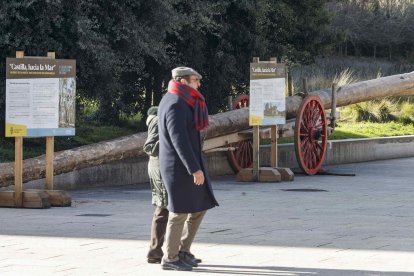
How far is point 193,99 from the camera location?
9336mm

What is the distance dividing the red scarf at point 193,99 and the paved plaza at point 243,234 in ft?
4.27

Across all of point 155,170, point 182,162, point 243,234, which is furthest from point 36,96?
point 182,162

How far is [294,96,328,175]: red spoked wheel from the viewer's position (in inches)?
790

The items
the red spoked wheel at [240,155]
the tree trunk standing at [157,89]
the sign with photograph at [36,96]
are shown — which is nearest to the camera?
the sign with photograph at [36,96]

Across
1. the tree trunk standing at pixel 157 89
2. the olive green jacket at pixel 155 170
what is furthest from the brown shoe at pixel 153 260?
the tree trunk standing at pixel 157 89

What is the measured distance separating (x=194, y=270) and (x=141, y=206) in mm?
5454

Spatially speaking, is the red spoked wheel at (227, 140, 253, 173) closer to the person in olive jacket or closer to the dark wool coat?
the person in olive jacket

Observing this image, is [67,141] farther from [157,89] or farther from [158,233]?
[158,233]

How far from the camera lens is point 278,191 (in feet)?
56.0

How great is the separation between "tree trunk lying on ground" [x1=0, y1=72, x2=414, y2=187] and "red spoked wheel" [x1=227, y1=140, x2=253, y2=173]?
87 cm

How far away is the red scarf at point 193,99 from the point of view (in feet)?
30.4

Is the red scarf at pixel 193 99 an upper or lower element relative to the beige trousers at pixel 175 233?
upper

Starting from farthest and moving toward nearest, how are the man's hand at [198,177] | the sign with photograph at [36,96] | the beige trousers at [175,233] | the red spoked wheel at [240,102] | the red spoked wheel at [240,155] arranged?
1. the red spoked wheel at [240,102]
2. the red spoked wheel at [240,155]
3. the sign with photograph at [36,96]
4. the beige trousers at [175,233]
5. the man's hand at [198,177]

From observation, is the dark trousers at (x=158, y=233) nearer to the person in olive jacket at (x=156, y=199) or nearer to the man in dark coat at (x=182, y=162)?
the person in olive jacket at (x=156, y=199)
